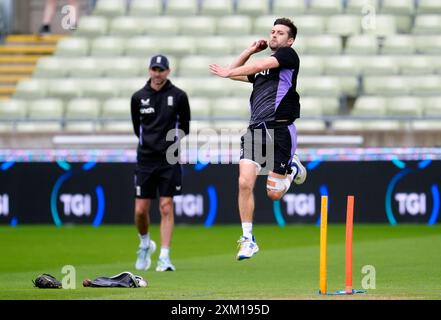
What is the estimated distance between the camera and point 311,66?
2455cm

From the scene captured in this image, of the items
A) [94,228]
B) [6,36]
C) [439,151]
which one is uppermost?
[6,36]

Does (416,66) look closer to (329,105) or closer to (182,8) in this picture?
(329,105)

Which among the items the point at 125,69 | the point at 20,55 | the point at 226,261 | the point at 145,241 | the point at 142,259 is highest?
the point at 20,55

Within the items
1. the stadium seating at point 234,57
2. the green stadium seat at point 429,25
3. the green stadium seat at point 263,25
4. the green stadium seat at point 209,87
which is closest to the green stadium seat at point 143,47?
the stadium seating at point 234,57

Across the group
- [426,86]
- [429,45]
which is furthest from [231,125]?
[429,45]

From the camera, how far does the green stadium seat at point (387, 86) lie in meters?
24.0

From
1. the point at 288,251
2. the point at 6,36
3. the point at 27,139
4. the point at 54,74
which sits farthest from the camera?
the point at 6,36

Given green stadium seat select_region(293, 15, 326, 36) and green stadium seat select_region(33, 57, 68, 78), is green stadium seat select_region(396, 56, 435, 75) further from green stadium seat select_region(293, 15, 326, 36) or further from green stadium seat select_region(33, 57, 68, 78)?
green stadium seat select_region(33, 57, 68, 78)

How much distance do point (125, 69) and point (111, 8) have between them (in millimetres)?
2911

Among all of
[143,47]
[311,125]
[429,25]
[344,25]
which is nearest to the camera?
[311,125]

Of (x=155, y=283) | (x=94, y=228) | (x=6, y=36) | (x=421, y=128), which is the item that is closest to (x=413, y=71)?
(x=421, y=128)
